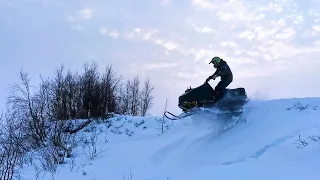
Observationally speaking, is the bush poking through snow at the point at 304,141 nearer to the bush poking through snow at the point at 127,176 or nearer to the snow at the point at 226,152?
the snow at the point at 226,152

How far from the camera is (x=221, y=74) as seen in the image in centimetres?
992

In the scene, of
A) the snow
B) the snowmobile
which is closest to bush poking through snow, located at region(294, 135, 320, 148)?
the snow

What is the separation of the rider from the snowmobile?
5.2 inches

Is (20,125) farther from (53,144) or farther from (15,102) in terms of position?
(15,102)

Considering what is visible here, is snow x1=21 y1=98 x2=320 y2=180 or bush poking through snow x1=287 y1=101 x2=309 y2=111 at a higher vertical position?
bush poking through snow x1=287 y1=101 x2=309 y2=111

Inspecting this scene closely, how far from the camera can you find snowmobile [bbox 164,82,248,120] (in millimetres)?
9664

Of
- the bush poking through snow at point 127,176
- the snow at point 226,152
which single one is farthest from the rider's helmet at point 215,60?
the bush poking through snow at point 127,176

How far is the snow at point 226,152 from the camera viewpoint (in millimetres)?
6219

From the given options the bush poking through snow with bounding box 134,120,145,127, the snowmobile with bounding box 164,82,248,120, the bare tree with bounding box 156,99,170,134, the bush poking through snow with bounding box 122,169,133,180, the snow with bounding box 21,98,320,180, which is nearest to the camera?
the snow with bounding box 21,98,320,180

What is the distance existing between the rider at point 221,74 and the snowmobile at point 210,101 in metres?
0.13

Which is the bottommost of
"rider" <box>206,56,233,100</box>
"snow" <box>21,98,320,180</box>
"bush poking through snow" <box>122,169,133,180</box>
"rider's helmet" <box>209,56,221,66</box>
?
"bush poking through snow" <box>122,169,133,180</box>

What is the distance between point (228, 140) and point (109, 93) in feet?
64.9

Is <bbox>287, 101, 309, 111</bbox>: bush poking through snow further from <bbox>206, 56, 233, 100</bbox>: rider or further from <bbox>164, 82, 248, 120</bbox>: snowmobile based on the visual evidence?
<bbox>206, 56, 233, 100</bbox>: rider

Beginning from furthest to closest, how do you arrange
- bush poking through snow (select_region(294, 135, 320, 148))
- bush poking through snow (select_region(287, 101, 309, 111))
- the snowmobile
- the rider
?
the rider → the snowmobile → bush poking through snow (select_region(287, 101, 309, 111)) → bush poking through snow (select_region(294, 135, 320, 148))
